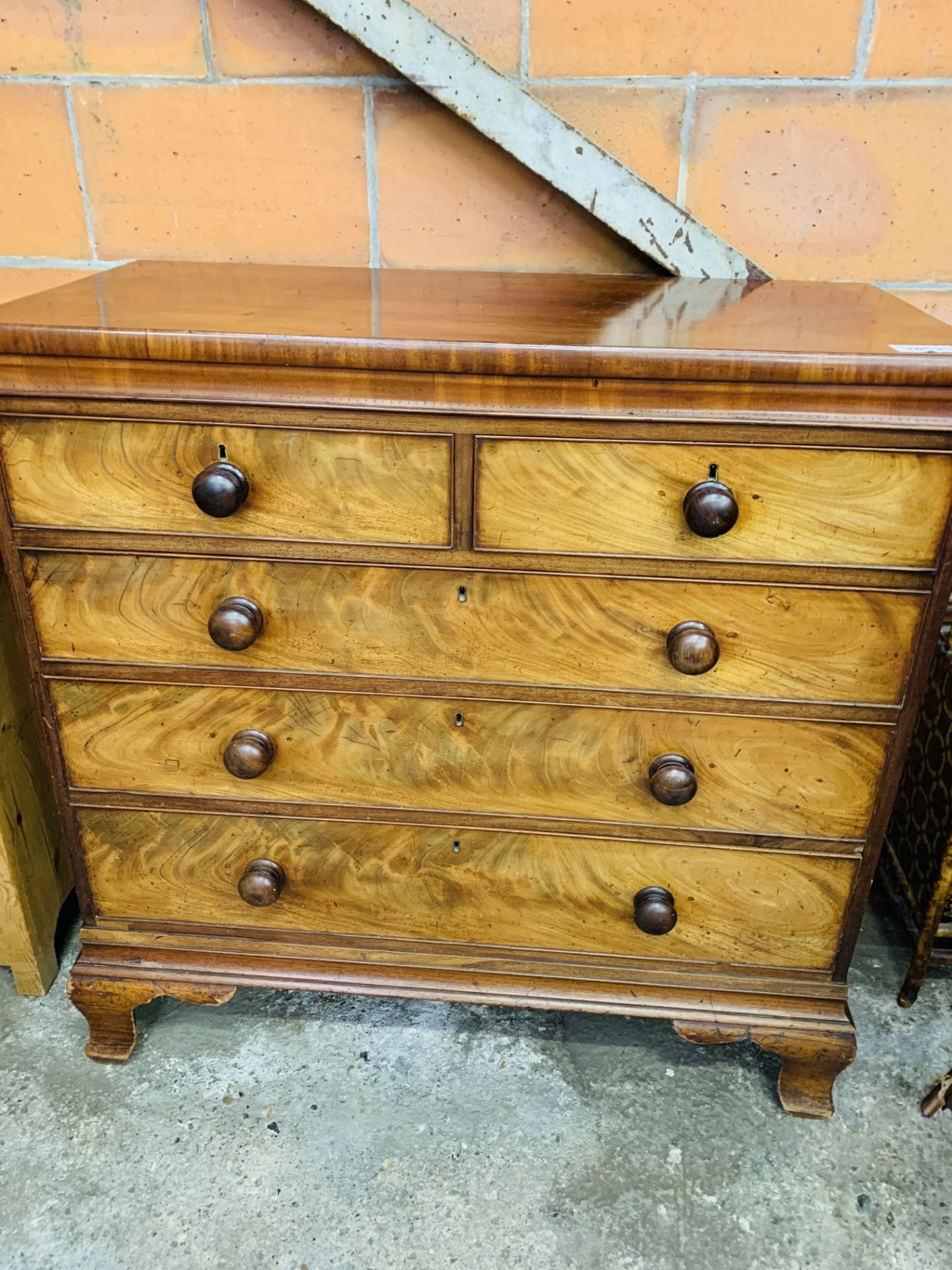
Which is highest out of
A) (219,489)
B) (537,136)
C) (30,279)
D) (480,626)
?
(537,136)

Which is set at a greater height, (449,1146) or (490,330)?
(490,330)

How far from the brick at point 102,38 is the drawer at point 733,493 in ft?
3.58

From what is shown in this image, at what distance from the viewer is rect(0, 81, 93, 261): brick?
162cm

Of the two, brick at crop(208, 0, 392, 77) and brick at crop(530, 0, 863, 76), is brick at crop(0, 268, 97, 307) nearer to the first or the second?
brick at crop(208, 0, 392, 77)

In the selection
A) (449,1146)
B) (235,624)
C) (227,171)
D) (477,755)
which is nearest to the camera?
(235,624)

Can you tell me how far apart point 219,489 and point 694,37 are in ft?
3.84

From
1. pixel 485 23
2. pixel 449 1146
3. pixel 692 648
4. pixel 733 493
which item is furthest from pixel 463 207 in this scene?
pixel 449 1146

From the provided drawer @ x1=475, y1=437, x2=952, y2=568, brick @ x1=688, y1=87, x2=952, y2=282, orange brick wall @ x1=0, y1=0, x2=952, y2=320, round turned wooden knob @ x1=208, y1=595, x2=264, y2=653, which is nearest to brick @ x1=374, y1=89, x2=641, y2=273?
orange brick wall @ x1=0, y1=0, x2=952, y2=320

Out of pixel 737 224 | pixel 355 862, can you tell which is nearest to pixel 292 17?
pixel 737 224

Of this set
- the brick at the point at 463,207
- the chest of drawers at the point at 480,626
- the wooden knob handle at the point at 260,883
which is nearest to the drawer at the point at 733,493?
the chest of drawers at the point at 480,626

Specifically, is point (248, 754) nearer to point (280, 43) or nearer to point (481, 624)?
point (481, 624)

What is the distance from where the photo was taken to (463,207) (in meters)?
1.64

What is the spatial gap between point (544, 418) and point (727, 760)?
0.53 meters

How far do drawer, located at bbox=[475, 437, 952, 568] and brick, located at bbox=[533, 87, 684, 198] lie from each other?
827mm
